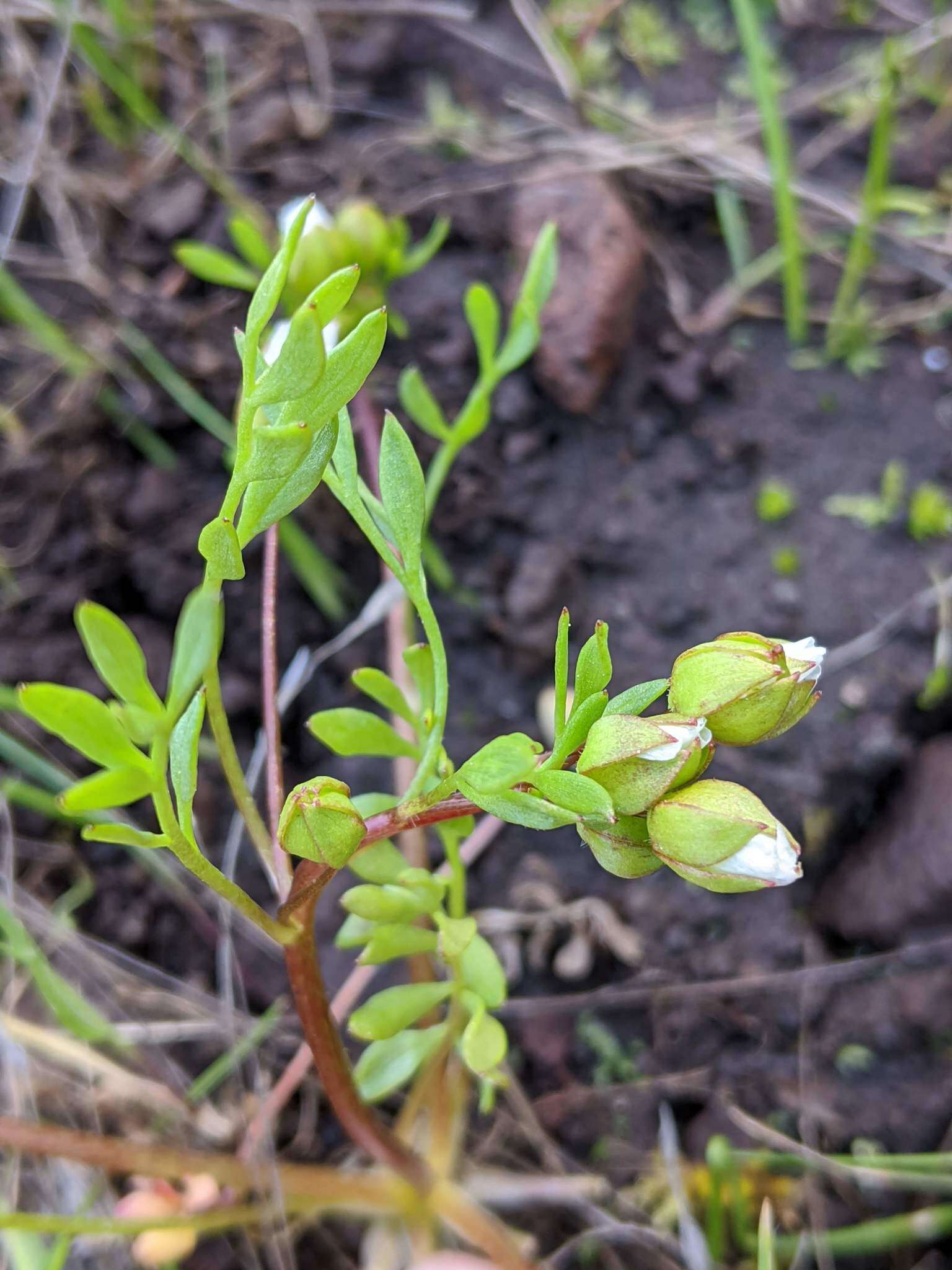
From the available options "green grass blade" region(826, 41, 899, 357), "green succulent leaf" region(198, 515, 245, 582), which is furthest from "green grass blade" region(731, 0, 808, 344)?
"green succulent leaf" region(198, 515, 245, 582)

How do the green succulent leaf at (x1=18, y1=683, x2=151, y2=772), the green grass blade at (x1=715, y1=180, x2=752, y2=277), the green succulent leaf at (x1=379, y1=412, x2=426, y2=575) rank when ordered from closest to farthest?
the green succulent leaf at (x1=18, y1=683, x2=151, y2=772) < the green succulent leaf at (x1=379, y1=412, x2=426, y2=575) < the green grass blade at (x1=715, y1=180, x2=752, y2=277)

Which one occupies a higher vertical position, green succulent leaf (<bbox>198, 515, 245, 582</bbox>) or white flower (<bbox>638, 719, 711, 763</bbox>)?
green succulent leaf (<bbox>198, 515, 245, 582</bbox>)

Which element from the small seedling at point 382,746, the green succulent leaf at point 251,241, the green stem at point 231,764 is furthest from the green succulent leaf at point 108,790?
the green succulent leaf at point 251,241

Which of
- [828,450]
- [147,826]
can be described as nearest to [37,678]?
[147,826]

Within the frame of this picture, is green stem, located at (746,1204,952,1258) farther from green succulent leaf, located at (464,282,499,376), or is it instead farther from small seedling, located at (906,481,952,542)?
green succulent leaf, located at (464,282,499,376)

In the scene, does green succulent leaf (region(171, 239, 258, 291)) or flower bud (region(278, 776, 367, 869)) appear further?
green succulent leaf (region(171, 239, 258, 291))

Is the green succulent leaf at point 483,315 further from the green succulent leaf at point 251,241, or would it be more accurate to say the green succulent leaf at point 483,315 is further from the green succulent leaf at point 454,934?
the green succulent leaf at point 454,934

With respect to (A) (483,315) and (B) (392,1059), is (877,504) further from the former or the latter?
(B) (392,1059)
